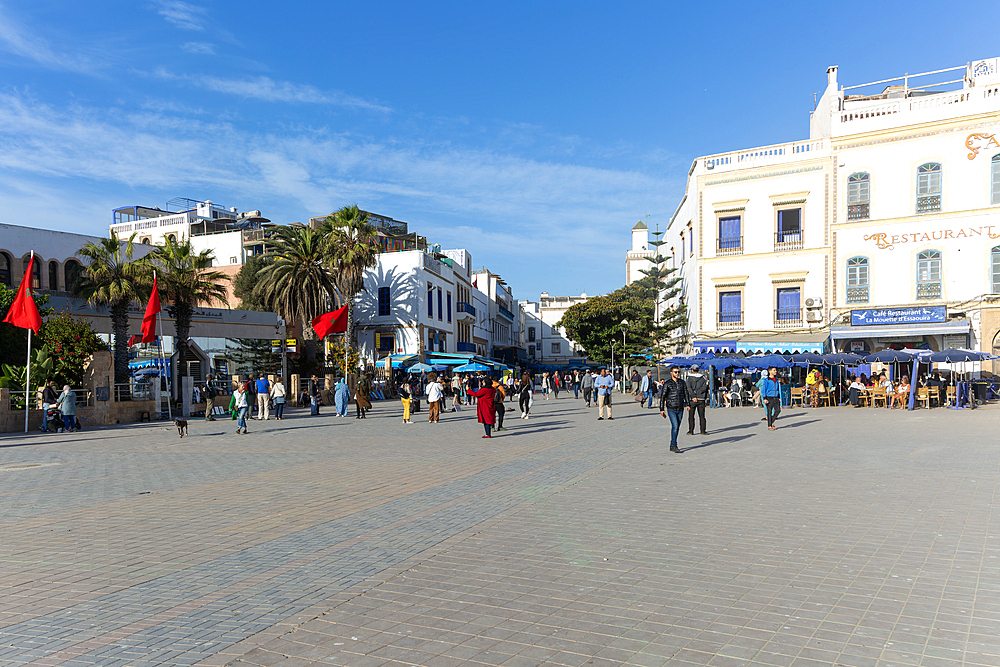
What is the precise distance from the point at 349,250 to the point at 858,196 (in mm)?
24904

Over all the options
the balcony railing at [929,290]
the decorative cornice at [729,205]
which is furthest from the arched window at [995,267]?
the decorative cornice at [729,205]

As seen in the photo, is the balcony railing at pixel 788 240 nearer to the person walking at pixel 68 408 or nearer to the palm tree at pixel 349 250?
the palm tree at pixel 349 250

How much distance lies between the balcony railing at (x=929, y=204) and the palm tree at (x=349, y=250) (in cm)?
2631

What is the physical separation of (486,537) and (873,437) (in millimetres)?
11822

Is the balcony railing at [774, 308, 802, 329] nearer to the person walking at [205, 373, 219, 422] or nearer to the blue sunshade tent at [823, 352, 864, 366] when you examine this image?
the blue sunshade tent at [823, 352, 864, 366]

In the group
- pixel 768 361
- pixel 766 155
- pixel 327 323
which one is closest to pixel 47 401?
pixel 327 323

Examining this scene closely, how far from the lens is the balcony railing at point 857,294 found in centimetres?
3144

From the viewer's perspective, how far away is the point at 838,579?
529 cm

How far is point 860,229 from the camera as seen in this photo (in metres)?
31.5

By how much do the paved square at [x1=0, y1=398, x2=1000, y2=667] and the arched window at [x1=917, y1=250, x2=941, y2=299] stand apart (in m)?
21.1

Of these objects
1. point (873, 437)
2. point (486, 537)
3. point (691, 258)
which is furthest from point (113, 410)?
point (691, 258)

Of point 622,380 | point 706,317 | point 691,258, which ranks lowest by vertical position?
point 622,380

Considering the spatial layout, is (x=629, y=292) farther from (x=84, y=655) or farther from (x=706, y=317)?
(x=84, y=655)

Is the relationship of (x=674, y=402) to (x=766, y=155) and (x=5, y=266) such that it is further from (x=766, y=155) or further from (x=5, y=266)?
(x=5, y=266)
